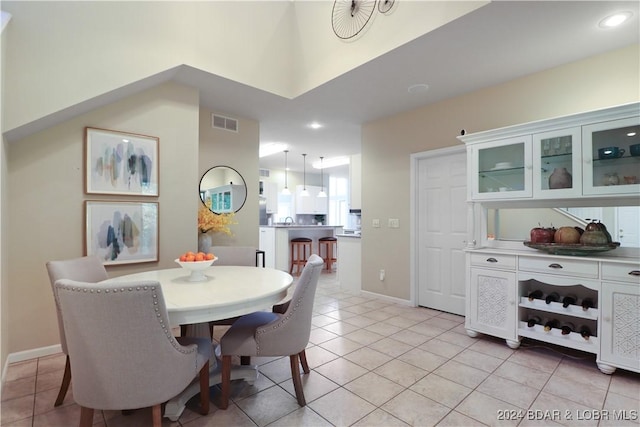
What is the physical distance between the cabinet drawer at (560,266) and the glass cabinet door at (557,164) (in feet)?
1.80

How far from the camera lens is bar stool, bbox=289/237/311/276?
654 cm

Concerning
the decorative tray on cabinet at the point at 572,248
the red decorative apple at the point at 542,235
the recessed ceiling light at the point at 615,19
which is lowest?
the decorative tray on cabinet at the point at 572,248

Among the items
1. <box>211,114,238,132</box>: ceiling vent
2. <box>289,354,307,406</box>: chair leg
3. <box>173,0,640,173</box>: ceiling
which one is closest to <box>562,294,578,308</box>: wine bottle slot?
<box>173,0,640,173</box>: ceiling

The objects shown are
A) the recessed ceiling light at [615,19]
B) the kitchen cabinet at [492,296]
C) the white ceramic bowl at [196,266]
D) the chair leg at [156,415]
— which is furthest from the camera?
the kitchen cabinet at [492,296]

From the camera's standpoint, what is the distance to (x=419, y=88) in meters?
3.34

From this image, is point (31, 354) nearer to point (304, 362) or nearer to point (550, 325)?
point (304, 362)

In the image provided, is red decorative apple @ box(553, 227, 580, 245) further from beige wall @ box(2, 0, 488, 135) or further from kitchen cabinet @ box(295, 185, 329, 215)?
kitchen cabinet @ box(295, 185, 329, 215)

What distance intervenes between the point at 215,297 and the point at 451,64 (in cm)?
283

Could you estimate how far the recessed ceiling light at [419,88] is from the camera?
3268 mm

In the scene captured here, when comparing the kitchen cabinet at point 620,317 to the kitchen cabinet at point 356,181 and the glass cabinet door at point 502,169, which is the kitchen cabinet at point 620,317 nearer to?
the glass cabinet door at point 502,169

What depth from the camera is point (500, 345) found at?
2791 mm

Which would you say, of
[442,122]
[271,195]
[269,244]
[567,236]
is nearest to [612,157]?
[567,236]

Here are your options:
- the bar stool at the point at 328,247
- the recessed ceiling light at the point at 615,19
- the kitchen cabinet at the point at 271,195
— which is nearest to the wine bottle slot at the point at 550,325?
the recessed ceiling light at the point at 615,19

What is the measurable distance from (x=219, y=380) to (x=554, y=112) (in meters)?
3.67
